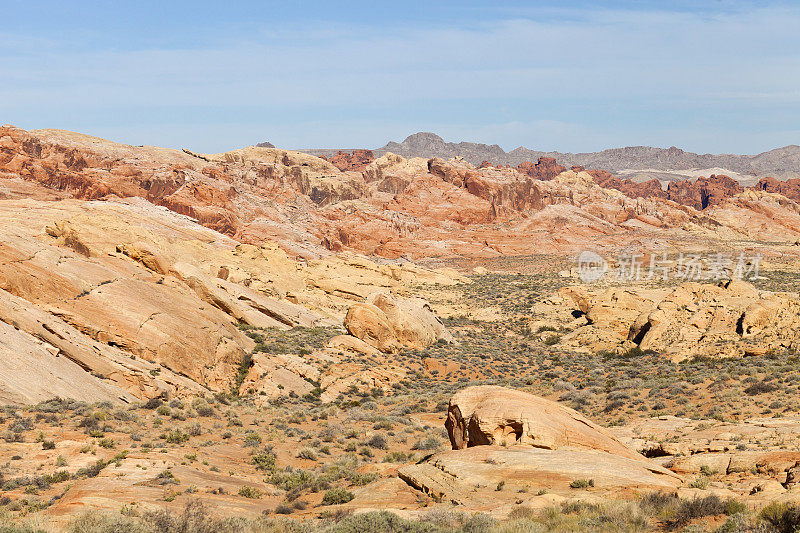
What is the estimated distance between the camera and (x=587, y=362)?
38.7 metres

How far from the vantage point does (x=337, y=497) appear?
13664 mm

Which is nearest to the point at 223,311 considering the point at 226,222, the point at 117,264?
the point at 117,264

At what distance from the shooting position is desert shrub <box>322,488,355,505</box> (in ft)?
44.4

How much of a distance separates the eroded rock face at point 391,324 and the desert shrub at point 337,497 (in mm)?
25621

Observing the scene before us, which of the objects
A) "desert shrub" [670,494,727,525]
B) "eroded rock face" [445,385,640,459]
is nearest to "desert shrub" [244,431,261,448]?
"eroded rock face" [445,385,640,459]

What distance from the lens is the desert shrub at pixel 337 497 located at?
13.5 m

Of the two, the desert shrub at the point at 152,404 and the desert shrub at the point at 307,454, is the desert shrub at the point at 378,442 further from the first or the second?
the desert shrub at the point at 152,404

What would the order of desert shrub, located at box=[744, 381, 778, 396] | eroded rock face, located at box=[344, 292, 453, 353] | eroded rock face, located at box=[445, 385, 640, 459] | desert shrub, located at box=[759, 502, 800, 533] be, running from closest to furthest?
1. desert shrub, located at box=[759, 502, 800, 533]
2. eroded rock face, located at box=[445, 385, 640, 459]
3. desert shrub, located at box=[744, 381, 778, 396]
4. eroded rock face, located at box=[344, 292, 453, 353]

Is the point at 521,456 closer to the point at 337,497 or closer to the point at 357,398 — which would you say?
the point at 337,497

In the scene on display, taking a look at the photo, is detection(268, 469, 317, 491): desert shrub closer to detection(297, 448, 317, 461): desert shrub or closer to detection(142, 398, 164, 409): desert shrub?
detection(297, 448, 317, 461): desert shrub

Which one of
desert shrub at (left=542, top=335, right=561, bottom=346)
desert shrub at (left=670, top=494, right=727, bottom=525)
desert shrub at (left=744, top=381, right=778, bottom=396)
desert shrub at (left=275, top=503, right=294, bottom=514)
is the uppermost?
desert shrub at (left=670, top=494, right=727, bottom=525)

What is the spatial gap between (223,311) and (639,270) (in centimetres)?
8267

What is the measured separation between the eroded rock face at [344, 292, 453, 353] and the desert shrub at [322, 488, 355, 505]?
25621 mm

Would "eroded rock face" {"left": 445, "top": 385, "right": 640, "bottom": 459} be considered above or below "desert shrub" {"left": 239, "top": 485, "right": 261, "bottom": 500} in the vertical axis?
above
